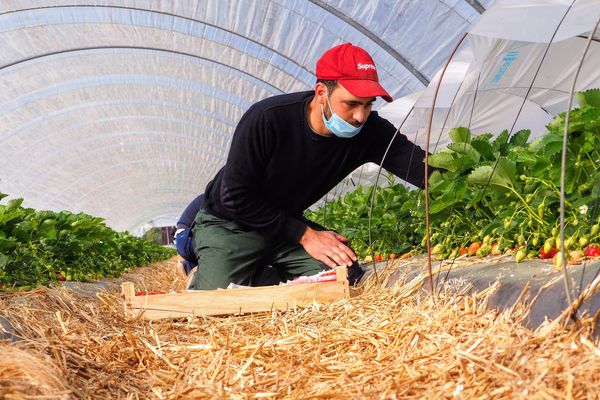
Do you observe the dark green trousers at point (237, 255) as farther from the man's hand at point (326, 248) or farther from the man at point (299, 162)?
the man's hand at point (326, 248)

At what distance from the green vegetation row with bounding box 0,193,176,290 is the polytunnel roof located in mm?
3154

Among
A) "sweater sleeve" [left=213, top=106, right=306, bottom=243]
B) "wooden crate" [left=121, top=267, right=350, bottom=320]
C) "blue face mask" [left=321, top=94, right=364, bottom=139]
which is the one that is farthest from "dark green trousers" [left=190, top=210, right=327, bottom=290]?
"blue face mask" [left=321, top=94, right=364, bottom=139]

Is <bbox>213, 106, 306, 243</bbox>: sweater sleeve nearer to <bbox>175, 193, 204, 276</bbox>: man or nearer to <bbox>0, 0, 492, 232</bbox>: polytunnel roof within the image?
<bbox>175, 193, 204, 276</bbox>: man

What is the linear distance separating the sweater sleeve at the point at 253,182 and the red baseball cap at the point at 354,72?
46cm

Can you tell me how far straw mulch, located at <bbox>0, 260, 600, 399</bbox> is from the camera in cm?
209

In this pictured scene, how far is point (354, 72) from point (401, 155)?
2.19 ft

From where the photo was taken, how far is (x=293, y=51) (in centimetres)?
1028

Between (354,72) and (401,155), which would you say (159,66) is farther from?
(354,72)

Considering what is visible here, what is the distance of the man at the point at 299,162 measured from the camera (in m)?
3.90

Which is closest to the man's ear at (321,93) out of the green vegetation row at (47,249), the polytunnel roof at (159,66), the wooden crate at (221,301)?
the wooden crate at (221,301)

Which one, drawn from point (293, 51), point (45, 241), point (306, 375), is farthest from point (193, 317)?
point (293, 51)

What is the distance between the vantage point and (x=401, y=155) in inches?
166

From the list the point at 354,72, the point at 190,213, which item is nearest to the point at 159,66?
the point at 190,213

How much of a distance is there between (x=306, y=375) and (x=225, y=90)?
38.5 ft
